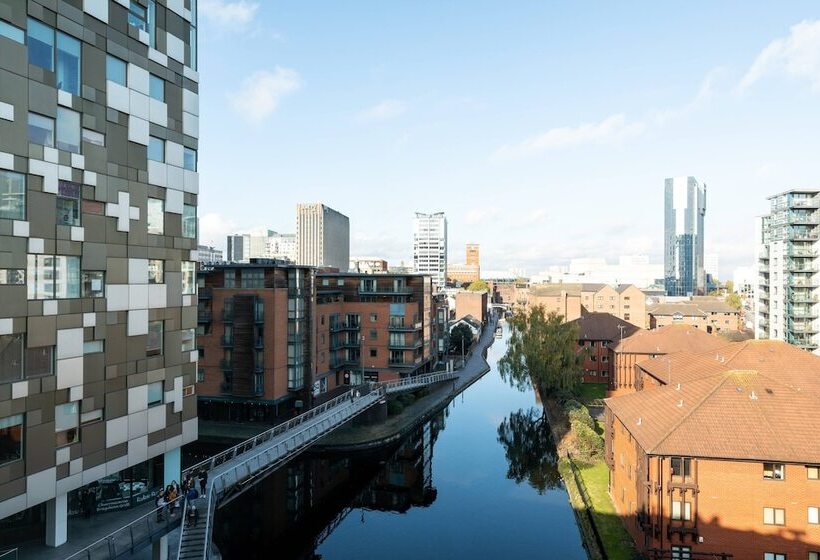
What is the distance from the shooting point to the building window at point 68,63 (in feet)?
77.4

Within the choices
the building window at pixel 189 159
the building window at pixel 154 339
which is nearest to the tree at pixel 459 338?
the building window at pixel 189 159

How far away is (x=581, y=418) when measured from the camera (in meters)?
52.8

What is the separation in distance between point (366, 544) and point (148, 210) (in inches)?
1026

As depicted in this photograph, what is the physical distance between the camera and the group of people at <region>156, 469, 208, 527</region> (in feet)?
85.8

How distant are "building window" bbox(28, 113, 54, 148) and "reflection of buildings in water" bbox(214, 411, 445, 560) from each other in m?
26.4

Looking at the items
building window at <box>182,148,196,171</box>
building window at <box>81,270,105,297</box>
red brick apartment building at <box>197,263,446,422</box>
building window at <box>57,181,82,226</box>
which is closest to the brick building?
red brick apartment building at <box>197,263,446,422</box>

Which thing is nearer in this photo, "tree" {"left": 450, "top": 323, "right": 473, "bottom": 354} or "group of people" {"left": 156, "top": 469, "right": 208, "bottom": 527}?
"group of people" {"left": 156, "top": 469, "right": 208, "bottom": 527}

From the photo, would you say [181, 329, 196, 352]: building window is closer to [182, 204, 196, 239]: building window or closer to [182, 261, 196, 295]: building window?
[182, 261, 196, 295]: building window

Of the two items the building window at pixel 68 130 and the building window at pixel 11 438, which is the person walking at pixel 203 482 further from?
the building window at pixel 68 130

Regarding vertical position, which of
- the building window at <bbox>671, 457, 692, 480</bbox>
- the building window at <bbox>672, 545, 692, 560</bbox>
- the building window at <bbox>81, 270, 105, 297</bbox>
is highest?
the building window at <bbox>81, 270, 105, 297</bbox>

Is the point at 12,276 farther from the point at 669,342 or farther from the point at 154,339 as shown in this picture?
the point at 669,342

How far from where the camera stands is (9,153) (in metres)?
21.4

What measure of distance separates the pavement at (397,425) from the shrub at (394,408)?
1.78 feet

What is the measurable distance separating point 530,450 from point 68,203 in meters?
47.8
